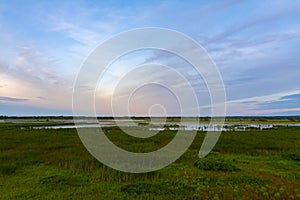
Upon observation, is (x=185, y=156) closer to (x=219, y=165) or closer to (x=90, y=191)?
(x=219, y=165)

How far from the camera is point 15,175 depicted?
538 inches

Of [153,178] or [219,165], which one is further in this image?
[219,165]

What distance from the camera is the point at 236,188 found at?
11.3m

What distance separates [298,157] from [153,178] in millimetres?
11943

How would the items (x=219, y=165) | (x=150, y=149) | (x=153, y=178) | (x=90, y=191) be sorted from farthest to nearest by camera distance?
(x=150, y=149)
(x=219, y=165)
(x=153, y=178)
(x=90, y=191)

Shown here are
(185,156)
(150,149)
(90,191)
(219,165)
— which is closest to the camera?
(90,191)

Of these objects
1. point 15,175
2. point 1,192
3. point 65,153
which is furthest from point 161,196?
point 65,153

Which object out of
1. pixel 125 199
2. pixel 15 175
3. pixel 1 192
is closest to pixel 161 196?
pixel 125 199

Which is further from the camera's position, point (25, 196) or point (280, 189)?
point (280, 189)

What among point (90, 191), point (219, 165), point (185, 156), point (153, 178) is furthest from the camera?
point (185, 156)

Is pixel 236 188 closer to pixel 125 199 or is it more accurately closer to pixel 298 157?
pixel 125 199

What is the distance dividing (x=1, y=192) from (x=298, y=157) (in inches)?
733

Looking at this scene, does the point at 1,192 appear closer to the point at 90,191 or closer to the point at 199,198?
the point at 90,191

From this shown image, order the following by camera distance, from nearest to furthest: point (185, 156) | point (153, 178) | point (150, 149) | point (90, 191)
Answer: point (90, 191)
point (153, 178)
point (185, 156)
point (150, 149)
